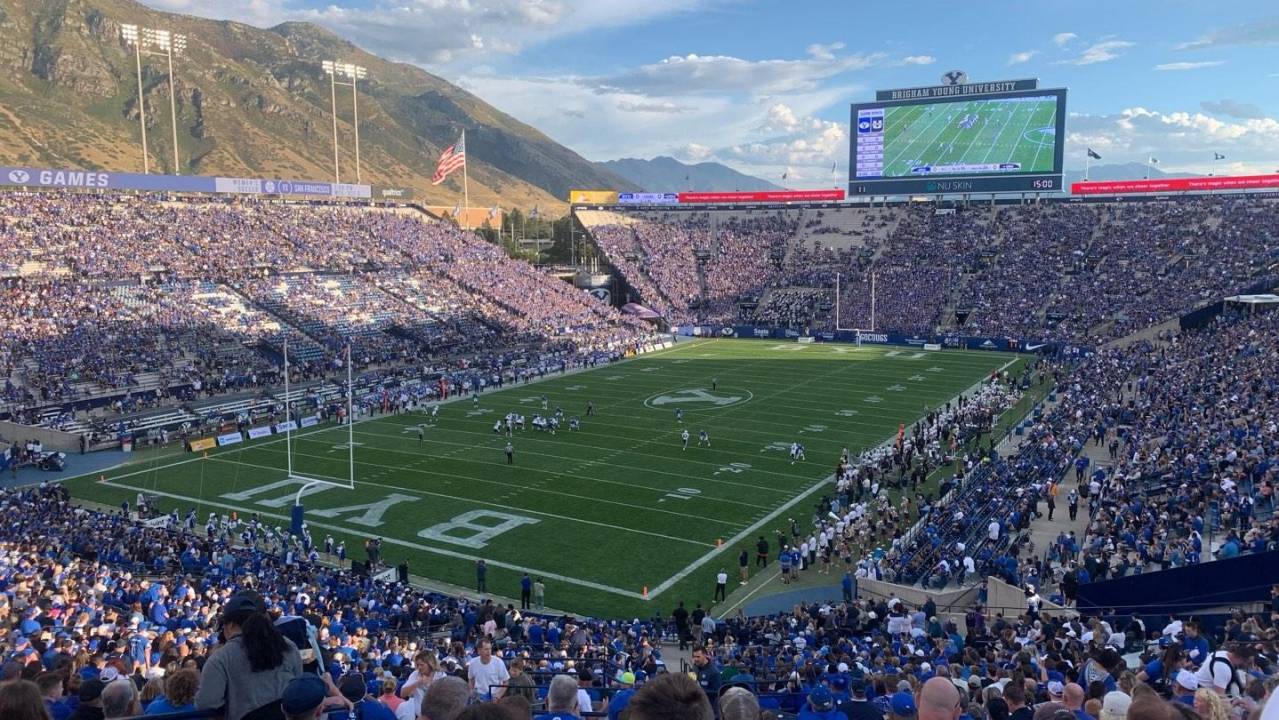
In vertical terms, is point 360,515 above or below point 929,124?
below

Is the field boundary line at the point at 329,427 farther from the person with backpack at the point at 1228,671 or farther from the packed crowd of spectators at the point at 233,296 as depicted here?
the person with backpack at the point at 1228,671

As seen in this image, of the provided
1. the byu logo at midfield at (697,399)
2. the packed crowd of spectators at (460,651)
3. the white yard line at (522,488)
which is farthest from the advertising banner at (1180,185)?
the packed crowd of spectators at (460,651)

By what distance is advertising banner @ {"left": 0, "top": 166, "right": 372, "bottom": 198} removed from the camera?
47844 mm

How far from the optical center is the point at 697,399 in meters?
39.6

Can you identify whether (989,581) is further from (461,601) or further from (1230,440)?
(461,601)

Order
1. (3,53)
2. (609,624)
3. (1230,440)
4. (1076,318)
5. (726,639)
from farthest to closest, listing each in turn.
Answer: (3,53), (1076,318), (1230,440), (609,624), (726,639)

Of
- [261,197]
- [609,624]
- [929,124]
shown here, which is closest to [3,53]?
[261,197]

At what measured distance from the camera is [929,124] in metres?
64.7

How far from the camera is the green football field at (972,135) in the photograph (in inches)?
2414

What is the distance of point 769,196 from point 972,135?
67.6 feet

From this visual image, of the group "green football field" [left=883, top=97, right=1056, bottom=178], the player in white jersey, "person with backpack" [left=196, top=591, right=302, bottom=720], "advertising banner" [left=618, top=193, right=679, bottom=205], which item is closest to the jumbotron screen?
"green football field" [left=883, top=97, right=1056, bottom=178]

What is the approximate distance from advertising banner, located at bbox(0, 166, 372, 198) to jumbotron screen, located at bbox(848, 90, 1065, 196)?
122 feet

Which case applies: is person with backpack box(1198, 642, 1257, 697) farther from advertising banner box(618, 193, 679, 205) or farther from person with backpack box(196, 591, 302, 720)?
advertising banner box(618, 193, 679, 205)

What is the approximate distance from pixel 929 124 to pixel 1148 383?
123 feet
